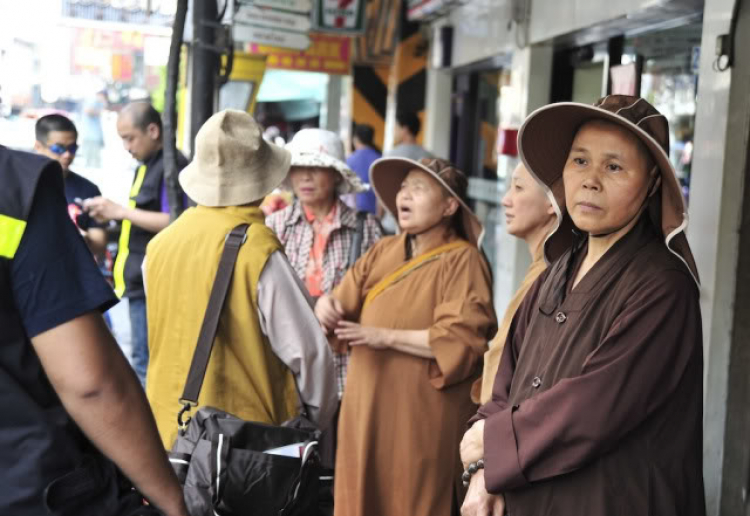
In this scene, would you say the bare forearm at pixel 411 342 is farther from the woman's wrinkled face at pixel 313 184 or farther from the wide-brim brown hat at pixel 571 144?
the woman's wrinkled face at pixel 313 184

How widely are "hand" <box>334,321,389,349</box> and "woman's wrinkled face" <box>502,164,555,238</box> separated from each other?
27.3 inches

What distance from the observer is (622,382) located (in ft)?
6.84

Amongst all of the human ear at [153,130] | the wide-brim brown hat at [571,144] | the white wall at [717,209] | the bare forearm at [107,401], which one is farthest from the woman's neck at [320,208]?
the bare forearm at [107,401]

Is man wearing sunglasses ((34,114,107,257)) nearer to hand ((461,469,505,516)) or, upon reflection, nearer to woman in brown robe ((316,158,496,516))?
woman in brown robe ((316,158,496,516))

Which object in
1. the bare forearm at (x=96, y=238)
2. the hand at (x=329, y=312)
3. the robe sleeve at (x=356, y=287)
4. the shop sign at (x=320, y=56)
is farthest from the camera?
the shop sign at (x=320, y=56)

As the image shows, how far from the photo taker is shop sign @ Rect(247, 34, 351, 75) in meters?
11.9

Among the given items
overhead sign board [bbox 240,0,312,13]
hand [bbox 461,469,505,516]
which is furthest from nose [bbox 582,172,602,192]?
overhead sign board [bbox 240,0,312,13]

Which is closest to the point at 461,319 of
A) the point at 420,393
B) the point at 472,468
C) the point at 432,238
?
the point at 420,393

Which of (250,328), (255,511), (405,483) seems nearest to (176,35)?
(250,328)

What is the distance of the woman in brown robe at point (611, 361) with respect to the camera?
210cm

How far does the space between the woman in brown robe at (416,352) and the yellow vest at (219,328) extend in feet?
2.12

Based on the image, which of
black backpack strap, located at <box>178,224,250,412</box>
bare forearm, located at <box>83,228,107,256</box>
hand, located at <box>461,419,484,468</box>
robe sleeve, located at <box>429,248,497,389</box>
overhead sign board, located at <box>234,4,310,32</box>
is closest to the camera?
hand, located at <box>461,419,484,468</box>

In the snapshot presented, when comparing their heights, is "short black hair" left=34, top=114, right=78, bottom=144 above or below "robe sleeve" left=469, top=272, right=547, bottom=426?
above

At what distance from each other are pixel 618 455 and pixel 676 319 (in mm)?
326
